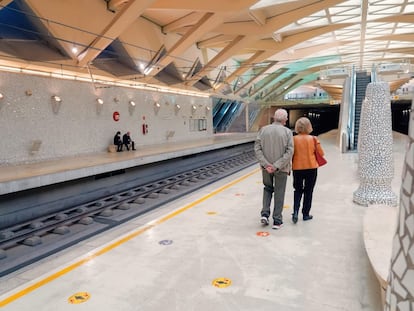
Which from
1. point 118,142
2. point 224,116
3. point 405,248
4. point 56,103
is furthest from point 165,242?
point 224,116

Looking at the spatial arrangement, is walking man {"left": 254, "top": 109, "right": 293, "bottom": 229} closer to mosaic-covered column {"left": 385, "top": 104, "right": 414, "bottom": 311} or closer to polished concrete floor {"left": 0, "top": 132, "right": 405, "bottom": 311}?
polished concrete floor {"left": 0, "top": 132, "right": 405, "bottom": 311}

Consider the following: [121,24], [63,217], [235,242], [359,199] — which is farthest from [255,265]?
[121,24]

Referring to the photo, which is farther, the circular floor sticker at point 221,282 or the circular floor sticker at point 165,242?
the circular floor sticker at point 165,242

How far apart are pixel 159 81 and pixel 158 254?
11.8 metres

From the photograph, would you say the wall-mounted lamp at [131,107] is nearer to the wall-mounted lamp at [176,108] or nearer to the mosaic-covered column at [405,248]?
the wall-mounted lamp at [176,108]

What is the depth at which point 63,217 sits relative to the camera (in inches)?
239

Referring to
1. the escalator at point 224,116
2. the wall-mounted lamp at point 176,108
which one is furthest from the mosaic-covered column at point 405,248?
the escalator at point 224,116

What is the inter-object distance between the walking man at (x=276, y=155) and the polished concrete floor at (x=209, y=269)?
1.37ft

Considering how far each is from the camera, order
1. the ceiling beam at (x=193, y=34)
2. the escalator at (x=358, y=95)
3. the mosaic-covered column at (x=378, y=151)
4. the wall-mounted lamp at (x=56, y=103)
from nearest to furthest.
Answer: the mosaic-covered column at (x=378, y=151)
the wall-mounted lamp at (x=56, y=103)
the ceiling beam at (x=193, y=34)
the escalator at (x=358, y=95)

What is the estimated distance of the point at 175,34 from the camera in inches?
623

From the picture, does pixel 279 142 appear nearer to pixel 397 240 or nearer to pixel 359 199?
pixel 359 199

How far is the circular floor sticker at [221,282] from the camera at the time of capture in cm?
320

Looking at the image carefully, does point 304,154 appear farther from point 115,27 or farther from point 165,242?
point 115,27

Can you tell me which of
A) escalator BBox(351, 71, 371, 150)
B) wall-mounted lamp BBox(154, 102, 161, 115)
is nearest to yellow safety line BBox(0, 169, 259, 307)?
wall-mounted lamp BBox(154, 102, 161, 115)
